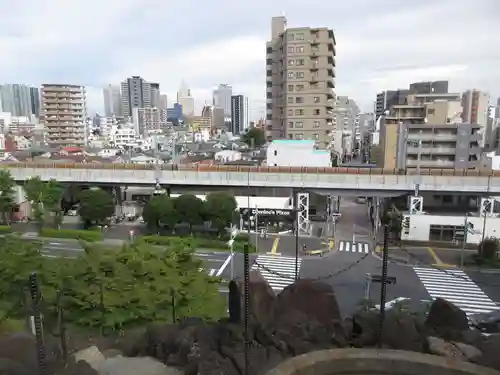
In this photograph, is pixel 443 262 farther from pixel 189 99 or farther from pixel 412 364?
pixel 189 99

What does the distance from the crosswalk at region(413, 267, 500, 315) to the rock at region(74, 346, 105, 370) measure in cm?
1339

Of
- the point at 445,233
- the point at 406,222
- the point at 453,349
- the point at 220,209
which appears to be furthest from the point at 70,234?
the point at 445,233

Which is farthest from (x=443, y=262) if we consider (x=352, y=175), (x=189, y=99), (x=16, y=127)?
(x=189, y=99)

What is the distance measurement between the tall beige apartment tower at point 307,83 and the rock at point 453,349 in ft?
130

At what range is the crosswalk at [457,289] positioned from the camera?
15523 millimetres

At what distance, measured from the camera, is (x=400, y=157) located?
39188 mm

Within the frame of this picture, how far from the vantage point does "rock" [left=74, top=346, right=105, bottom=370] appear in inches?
264

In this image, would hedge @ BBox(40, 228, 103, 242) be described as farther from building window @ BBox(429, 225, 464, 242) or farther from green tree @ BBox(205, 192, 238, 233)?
building window @ BBox(429, 225, 464, 242)

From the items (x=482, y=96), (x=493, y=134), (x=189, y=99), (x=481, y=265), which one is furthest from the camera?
(x=189, y=99)

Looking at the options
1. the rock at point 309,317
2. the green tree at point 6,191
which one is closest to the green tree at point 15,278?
the rock at point 309,317

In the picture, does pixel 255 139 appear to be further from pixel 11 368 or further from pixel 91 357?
pixel 11 368

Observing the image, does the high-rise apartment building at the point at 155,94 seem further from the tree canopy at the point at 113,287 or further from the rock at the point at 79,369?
the rock at the point at 79,369

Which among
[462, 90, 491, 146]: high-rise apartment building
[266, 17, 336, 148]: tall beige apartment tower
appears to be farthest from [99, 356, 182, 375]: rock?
[462, 90, 491, 146]: high-rise apartment building

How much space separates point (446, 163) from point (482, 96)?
31.2m
